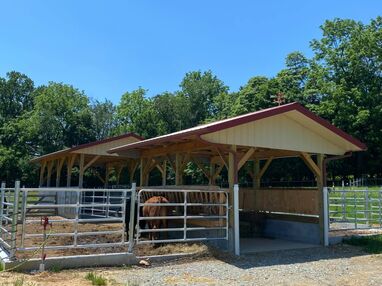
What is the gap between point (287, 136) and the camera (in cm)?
1168

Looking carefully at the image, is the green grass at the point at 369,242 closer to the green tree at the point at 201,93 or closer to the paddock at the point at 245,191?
the paddock at the point at 245,191

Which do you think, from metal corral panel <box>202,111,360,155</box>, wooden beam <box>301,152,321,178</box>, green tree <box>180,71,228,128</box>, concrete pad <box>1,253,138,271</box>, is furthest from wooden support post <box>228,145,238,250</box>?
green tree <box>180,71,228,128</box>

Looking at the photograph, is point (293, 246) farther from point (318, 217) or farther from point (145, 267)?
point (145, 267)

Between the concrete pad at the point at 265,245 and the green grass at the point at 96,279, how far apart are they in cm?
440

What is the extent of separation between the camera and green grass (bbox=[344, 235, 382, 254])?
11203 millimetres

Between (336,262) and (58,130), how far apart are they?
128ft

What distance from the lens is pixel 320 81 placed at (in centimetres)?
3678

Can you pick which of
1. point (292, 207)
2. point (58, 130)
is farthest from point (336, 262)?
point (58, 130)

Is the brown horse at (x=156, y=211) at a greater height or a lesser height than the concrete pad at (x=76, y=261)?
greater

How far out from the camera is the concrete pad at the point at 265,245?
36.6 ft

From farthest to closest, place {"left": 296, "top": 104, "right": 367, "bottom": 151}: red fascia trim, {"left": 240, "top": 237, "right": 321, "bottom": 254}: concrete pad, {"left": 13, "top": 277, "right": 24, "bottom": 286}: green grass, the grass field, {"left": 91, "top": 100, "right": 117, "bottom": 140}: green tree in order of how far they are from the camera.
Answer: {"left": 91, "top": 100, "right": 117, "bottom": 140}: green tree, the grass field, {"left": 296, "top": 104, "right": 367, "bottom": 151}: red fascia trim, {"left": 240, "top": 237, "right": 321, "bottom": 254}: concrete pad, {"left": 13, "top": 277, "right": 24, "bottom": 286}: green grass

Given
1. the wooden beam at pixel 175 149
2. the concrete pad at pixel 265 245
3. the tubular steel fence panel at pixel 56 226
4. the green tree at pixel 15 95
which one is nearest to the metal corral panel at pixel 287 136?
the wooden beam at pixel 175 149

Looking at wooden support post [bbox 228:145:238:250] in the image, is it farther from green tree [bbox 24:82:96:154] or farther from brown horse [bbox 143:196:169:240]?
green tree [bbox 24:82:96:154]

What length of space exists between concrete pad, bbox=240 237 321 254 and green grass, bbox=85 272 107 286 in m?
4.40
